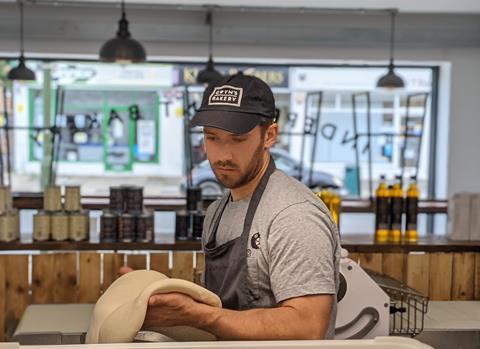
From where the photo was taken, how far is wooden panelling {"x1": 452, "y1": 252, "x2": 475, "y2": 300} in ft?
11.9

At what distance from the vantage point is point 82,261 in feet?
11.5

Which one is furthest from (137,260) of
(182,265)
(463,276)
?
(463,276)

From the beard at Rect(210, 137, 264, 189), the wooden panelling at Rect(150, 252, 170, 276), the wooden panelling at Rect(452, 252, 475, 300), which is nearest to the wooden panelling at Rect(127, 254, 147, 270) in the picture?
the wooden panelling at Rect(150, 252, 170, 276)

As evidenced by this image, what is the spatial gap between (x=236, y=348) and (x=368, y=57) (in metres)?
7.36

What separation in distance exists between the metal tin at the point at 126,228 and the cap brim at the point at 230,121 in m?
2.19

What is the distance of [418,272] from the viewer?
360 cm

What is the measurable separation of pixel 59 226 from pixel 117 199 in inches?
12.9

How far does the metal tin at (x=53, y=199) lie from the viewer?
356 cm

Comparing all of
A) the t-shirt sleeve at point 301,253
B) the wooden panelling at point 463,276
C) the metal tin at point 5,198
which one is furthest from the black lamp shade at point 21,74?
the t-shirt sleeve at point 301,253

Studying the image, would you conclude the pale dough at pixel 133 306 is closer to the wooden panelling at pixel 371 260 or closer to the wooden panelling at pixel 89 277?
the wooden panelling at pixel 89 277

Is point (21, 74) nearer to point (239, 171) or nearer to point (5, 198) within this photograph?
point (5, 198)

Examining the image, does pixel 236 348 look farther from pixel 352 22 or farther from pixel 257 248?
pixel 352 22

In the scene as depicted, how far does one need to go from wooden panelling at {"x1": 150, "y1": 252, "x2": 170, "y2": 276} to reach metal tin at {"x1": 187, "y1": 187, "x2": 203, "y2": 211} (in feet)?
1.05

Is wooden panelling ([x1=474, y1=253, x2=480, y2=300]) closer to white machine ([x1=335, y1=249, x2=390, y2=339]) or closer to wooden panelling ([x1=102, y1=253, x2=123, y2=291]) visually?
white machine ([x1=335, y1=249, x2=390, y2=339])
